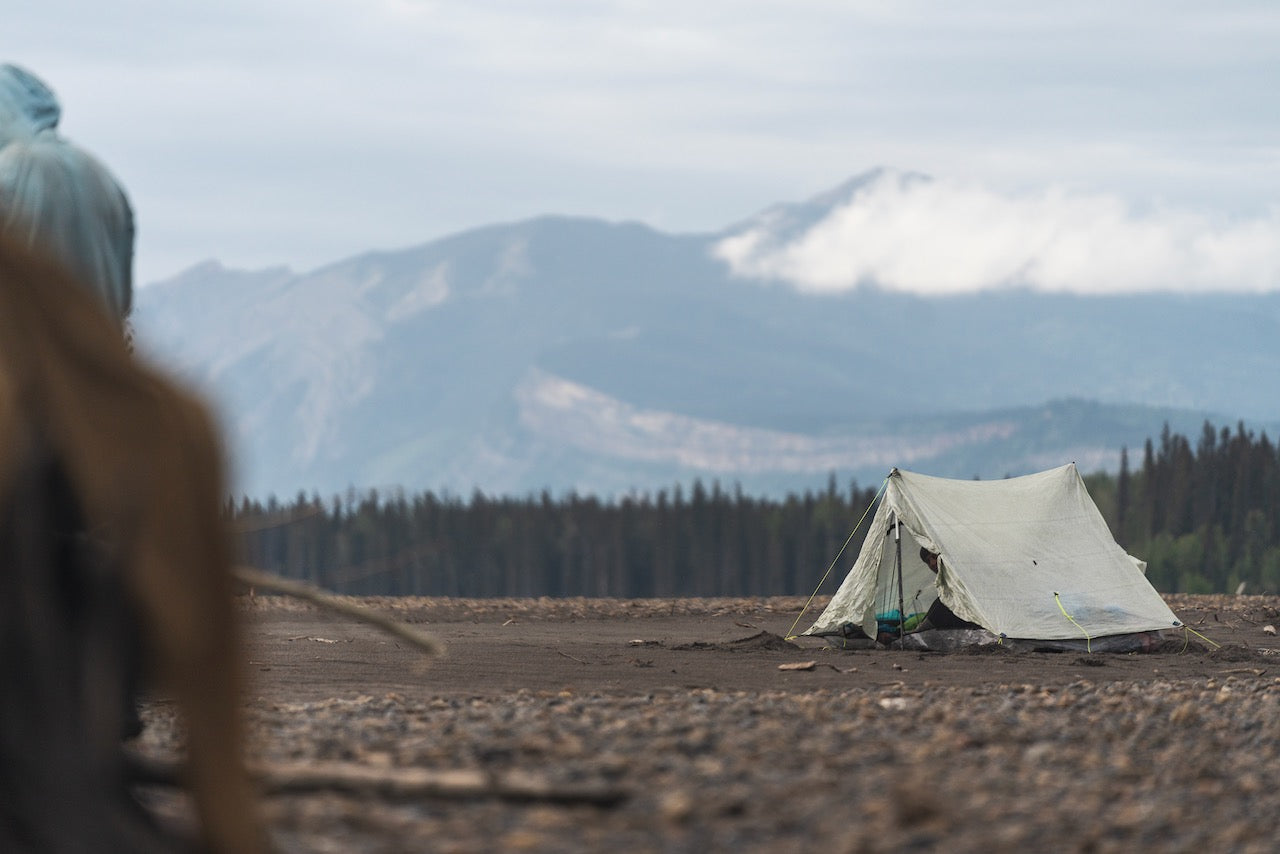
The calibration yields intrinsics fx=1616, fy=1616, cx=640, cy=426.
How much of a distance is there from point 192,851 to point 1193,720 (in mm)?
7449

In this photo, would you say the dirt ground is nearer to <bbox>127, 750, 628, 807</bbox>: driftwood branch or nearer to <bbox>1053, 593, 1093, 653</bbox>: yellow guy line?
<bbox>127, 750, 628, 807</bbox>: driftwood branch

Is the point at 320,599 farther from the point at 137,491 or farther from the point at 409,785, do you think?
the point at 137,491

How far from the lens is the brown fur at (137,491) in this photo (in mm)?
4770

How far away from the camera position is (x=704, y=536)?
84125 mm

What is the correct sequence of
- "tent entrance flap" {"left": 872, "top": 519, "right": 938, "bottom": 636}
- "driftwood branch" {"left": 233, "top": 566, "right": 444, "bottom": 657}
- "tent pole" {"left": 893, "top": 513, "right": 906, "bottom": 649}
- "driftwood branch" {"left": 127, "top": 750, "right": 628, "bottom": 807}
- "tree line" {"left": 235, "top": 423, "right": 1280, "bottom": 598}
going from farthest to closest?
1. "tree line" {"left": 235, "top": 423, "right": 1280, "bottom": 598}
2. "tent entrance flap" {"left": 872, "top": 519, "right": 938, "bottom": 636}
3. "tent pole" {"left": 893, "top": 513, "right": 906, "bottom": 649}
4. "driftwood branch" {"left": 233, "top": 566, "right": 444, "bottom": 657}
5. "driftwood branch" {"left": 127, "top": 750, "right": 628, "bottom": 807}

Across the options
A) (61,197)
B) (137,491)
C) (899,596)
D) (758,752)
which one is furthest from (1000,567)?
(137,491)

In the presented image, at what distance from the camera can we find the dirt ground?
566 centimetres

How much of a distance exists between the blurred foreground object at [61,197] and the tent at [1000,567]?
14.2m

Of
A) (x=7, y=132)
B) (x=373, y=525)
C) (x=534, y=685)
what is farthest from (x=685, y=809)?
(x=373, y=525)

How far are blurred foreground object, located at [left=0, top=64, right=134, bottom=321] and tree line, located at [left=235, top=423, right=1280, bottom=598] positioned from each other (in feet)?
217

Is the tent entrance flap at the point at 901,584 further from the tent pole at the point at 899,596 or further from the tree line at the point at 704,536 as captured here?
the tree line at the point at 704,536

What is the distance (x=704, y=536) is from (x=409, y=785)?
78529 millimetres

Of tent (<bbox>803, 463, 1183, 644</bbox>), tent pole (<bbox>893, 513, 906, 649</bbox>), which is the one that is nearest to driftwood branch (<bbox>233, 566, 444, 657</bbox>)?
tent (<bbox>803, 463, 1183, 644</bbox>)

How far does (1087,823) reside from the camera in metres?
6.43
